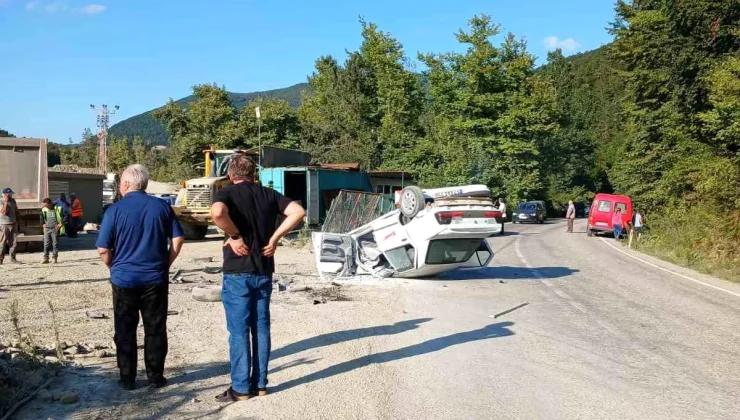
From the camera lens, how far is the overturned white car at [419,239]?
505 inches

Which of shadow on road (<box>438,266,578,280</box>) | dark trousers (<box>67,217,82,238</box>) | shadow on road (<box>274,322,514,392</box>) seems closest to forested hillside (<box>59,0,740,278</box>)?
shadow on road (<box>438,266,578,280</box>)

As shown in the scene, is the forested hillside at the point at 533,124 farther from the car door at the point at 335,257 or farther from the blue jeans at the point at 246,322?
the blue jeans at the point at 246,322

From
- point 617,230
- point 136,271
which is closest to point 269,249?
point 136,271

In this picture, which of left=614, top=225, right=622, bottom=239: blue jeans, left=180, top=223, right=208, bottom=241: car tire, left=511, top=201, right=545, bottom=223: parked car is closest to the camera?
left=180, top=223, right=208, bottom=241: car tire

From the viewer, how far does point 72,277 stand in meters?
14.2

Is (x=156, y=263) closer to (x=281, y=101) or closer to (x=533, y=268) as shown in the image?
(x=533, y=268)

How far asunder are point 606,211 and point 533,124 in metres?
A: 22.9

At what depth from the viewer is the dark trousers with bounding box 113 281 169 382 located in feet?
19.1

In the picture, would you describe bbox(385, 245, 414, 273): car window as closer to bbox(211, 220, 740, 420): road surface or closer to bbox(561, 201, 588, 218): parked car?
bbox(211, 220, 740, 420): road surface

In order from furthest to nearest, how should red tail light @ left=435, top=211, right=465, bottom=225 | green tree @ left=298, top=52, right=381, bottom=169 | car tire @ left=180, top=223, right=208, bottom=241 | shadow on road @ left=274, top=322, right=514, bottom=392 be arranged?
green tree @ left=298, top=52, right=381, bottom=169
car tire @ left=180, top=223, right=208, bottom=241
red tail light @ left=435, top=211, right=465, bottom=225
shadow on road @ left=274, top=322, right=514, bottom=392

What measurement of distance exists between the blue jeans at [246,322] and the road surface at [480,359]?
26 centimetres

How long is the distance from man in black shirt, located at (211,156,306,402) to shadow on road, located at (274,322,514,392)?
0.52m

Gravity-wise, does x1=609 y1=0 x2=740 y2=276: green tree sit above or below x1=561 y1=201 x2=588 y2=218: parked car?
above

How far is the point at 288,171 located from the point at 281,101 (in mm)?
28493
